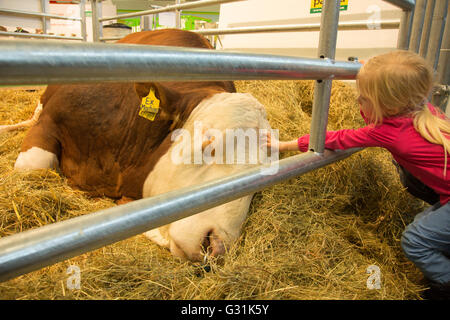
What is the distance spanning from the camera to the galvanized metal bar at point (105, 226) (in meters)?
0.70

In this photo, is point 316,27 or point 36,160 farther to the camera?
point 316,27

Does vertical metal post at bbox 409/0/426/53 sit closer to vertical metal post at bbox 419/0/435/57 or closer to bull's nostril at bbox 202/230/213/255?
vertical metal post at bbox 419/0/435/57

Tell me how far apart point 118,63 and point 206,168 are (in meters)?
1.01

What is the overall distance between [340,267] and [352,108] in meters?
1.93

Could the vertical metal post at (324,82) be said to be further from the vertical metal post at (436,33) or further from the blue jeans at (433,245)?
the vertical metal post at (436,33)

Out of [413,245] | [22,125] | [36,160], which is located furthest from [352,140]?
[22,125]

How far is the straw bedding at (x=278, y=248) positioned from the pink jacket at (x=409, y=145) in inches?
16.5

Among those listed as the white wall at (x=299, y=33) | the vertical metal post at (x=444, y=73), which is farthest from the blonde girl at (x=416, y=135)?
the white wall at (x=299, y=33)

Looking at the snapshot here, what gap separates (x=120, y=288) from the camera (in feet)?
3.72

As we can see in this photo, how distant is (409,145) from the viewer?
136 cm

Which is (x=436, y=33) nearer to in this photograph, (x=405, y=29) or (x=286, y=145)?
(x=405, y=29)

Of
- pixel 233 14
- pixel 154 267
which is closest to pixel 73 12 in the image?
pixel 233 14

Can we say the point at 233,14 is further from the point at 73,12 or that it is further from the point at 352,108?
the point at 73,12

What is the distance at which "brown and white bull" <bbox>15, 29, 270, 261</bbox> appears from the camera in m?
1.56
